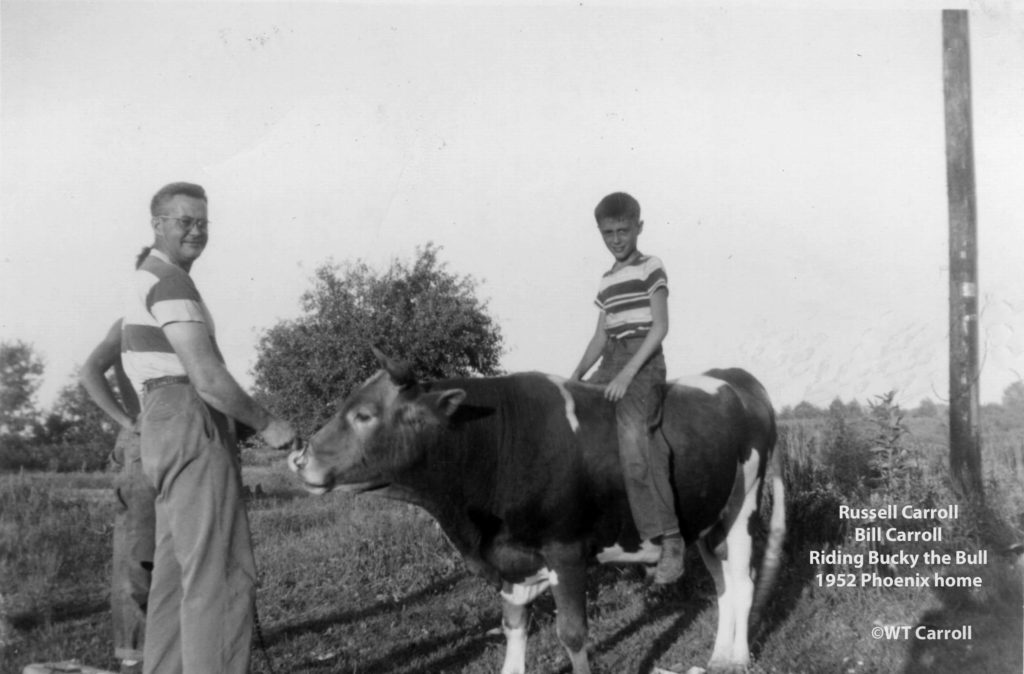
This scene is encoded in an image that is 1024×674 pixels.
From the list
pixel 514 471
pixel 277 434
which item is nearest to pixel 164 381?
pixel 277 434

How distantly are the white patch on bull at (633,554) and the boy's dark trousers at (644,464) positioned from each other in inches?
6.0

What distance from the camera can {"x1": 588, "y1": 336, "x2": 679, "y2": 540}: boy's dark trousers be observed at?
218 inches

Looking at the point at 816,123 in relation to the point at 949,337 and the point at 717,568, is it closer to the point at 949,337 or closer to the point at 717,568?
the point at 949,337

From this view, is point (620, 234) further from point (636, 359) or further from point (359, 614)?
point (359, 614)

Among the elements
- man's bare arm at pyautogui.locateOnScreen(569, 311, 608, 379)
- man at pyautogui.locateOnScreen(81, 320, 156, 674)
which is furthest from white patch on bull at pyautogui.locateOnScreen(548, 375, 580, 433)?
man at pyautogui.locateOnScreen(81, 320, 156, 674)

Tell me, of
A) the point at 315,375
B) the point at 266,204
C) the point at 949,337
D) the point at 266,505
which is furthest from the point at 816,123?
the point at 266,505

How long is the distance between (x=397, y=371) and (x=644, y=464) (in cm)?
174

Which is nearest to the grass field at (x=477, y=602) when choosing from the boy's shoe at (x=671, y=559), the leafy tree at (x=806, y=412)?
the leafy tree at (x=806, y=412)

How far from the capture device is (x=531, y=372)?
586 cm

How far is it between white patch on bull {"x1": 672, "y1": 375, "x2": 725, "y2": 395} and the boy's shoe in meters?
1.32

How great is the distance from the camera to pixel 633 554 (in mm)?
5762

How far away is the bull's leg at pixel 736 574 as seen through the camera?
6117 millimetres

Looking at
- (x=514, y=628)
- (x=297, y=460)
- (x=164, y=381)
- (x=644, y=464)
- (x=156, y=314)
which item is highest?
(x=156, y=314)

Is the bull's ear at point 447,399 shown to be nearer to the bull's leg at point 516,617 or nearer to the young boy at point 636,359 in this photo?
the young boy at point 636,359
